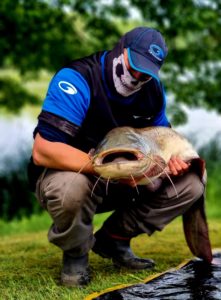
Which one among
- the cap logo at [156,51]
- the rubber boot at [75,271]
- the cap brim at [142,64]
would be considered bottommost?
the rubber boot at [75,271]

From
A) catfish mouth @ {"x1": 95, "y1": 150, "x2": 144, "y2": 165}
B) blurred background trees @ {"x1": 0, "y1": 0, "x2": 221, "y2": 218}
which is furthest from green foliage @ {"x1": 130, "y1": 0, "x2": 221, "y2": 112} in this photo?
catfish mouth @ {"x1": 95, "y1": 150, "x2": 144, "y2": 165}

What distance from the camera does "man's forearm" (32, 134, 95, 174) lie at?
11.9 ft

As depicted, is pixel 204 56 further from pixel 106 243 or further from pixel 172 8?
pixel 106 243

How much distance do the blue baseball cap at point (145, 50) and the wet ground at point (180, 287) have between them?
115 cm

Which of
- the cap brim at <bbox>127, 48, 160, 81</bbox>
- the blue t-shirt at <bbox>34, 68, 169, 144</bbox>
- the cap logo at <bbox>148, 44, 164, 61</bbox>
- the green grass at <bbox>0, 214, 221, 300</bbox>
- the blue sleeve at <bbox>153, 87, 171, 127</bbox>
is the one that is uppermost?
the cap logo at <bbox>148, 44, 164, 61</bbox>

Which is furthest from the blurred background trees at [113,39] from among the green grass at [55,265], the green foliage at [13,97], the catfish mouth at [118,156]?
the catfish mouth at [118,156]

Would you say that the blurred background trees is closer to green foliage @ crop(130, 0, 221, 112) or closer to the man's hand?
green foliage @ crop(130, 0, 221, 112)

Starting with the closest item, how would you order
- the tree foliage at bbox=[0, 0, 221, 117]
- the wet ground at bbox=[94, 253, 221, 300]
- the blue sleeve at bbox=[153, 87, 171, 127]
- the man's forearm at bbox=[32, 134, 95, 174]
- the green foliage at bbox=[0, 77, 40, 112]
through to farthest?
the wet ground at bbox=[94, 253, 221, 300] < the man's forearm at bbox=[32, 134, 95, 174] < the blue sleeve at bbox=[153, 87, 171, 127] < the tree foliage at bbox=[0, 0, 221, 117] < the green foliage at bbox=[0, 77, 40, 112]

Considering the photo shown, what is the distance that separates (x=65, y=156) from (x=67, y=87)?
40 centimetres

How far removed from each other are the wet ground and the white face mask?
110 centimetres

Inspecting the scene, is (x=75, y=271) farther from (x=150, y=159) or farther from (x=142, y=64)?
(x=142, y=64)

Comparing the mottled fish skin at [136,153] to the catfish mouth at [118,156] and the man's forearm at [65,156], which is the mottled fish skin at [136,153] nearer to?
the catfish mouth at [118,156]

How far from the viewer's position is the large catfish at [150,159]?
3.28 meters

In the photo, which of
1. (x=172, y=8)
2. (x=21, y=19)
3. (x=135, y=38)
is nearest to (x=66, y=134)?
(x=135, y=38)
